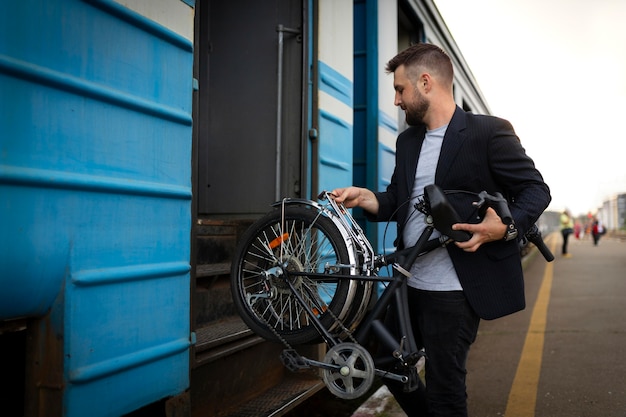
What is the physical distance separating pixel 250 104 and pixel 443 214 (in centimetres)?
→ 212

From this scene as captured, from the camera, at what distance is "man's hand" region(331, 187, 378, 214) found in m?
2.33

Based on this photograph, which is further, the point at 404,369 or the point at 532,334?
the point at 532,334

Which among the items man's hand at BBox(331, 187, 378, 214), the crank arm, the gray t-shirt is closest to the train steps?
man's hand at BBox(331, 187, 378, 214)

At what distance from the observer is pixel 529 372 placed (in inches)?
169

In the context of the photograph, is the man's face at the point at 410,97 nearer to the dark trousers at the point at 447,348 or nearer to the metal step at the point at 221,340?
the dark trousers at the point at 447,348

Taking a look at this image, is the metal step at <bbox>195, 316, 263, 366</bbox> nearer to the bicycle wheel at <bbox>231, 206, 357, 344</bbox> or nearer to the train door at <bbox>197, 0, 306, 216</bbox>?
the bicycle wheel at <bbox>231, 206, 357, 344</bbox>

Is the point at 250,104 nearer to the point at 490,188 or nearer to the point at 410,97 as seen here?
the point at 410,97

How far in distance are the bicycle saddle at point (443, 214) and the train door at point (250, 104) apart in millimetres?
1489

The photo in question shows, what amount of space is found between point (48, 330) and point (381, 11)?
12.2ft

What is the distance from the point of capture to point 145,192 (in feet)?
6.84

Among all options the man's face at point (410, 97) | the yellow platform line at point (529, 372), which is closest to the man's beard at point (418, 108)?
the man's face at point (410, 97)

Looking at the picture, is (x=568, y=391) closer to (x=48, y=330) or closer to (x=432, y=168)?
(x=432, y=168)

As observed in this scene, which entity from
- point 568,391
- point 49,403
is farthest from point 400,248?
point 568,391

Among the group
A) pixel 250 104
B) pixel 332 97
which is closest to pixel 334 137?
pixel 332 97
